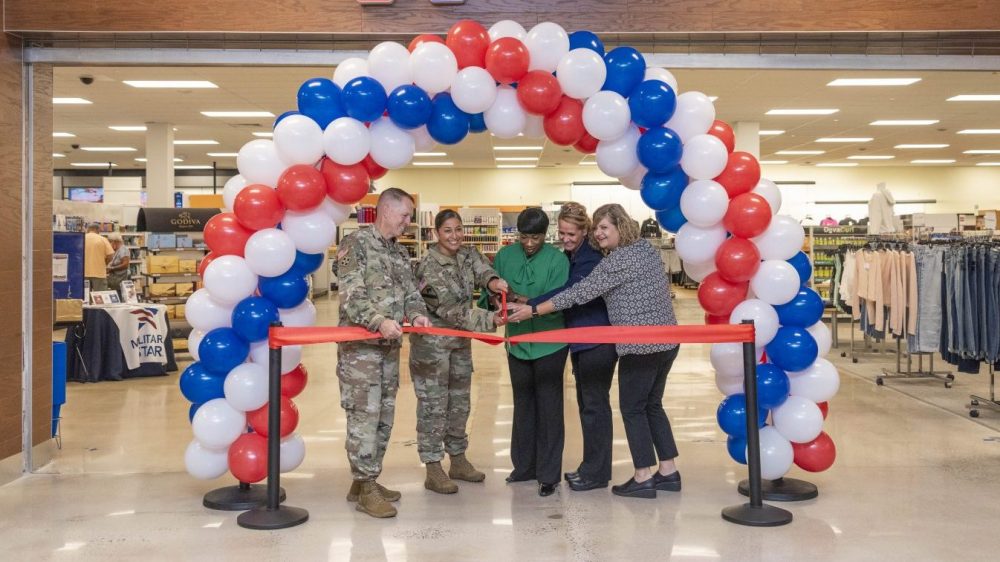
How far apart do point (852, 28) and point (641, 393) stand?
2.41 metres

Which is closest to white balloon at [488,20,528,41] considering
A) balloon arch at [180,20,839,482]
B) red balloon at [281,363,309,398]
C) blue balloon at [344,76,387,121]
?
balloon arch at [180,20,839,482]

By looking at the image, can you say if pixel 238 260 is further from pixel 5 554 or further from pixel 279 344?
pixel 5 554

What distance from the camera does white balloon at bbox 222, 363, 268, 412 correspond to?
4352 mm

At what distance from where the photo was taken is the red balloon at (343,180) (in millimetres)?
4379

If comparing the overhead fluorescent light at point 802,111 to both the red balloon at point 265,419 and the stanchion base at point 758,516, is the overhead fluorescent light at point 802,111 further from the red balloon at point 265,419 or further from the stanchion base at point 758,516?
the red balloon at point 265,419

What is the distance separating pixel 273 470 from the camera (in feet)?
13.6

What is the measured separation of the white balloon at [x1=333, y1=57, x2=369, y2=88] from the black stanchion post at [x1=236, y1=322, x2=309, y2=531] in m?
1.30

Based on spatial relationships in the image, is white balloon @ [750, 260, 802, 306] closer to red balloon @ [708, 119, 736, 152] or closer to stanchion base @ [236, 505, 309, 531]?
red balloon @ [708, 119, 736, 152]

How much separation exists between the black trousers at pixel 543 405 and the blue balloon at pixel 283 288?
1167 millimetres

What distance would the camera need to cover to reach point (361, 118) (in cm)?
430

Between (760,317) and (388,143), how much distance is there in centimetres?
208

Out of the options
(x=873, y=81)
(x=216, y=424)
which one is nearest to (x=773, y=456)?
(x=216, y=424)

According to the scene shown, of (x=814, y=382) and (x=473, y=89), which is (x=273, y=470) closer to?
(x=473, y=89)

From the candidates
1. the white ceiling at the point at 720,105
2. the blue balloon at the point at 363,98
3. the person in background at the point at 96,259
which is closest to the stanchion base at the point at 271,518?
the blue balloon at the point at 363,98
